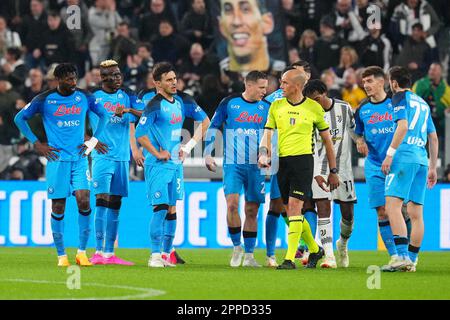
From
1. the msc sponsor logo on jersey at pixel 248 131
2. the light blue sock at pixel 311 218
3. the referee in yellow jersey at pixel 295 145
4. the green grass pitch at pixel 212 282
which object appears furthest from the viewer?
the light blue sock at pixel 311 218

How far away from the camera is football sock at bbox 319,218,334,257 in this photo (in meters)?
13.6

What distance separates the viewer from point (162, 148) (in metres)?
13.6

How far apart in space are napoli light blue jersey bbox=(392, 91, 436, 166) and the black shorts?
98 cm

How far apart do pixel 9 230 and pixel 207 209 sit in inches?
128

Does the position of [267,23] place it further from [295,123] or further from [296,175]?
[296,175]

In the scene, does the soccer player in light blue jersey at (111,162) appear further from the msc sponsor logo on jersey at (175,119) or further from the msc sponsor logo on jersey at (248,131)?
the msc sponsor logo on jersey at (248,131)

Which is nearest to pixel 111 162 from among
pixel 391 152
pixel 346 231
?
pixel 346 231

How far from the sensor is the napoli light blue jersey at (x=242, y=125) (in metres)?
13.8

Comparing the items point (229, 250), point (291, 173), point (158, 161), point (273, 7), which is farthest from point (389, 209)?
point (273, 7)

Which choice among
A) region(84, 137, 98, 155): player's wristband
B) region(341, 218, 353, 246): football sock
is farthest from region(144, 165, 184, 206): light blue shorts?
region(341, 218, 353, 246): football sock

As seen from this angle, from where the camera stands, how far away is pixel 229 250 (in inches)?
711

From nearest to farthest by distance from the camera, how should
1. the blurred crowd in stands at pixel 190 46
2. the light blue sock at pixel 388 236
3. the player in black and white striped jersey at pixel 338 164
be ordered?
the light blue sock at pixel 388 236 < the player in black and white striped jersey at pixel 338 164 < the blurred crowd in stands at pixel 190 46

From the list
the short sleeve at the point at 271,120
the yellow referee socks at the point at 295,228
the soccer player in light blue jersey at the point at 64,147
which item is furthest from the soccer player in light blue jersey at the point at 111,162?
the yellow referee socks at the point at 295,228

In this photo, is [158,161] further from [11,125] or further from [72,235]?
[11,125]
